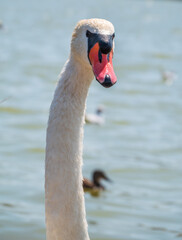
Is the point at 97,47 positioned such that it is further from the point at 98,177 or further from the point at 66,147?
the point at 98,177

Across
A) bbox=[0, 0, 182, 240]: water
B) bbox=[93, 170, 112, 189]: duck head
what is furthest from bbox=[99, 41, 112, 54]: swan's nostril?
bbox=[93, 170, 112, 189]: duck head

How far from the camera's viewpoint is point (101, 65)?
304 cm

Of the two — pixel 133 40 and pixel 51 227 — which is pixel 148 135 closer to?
pixel 51 227

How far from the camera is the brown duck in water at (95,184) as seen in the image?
9742 mm

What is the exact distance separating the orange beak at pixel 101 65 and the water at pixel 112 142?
3536 mm

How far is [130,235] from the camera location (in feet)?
22.7

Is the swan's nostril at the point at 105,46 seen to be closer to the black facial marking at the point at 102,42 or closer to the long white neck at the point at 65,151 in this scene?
the black facial marking at the point at 102,42

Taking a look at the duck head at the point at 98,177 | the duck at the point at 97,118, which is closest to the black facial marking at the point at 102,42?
the duck head at the point at 98,177

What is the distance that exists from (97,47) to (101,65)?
0.11m

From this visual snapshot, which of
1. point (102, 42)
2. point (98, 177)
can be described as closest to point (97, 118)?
point (98, 177)

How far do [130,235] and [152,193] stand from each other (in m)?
2.42

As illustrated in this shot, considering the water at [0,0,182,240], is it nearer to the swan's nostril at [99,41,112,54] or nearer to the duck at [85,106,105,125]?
the duck at [85,106,105,125]

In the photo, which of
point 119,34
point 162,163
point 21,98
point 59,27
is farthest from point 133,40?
point 162,163

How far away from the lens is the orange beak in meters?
2.92
